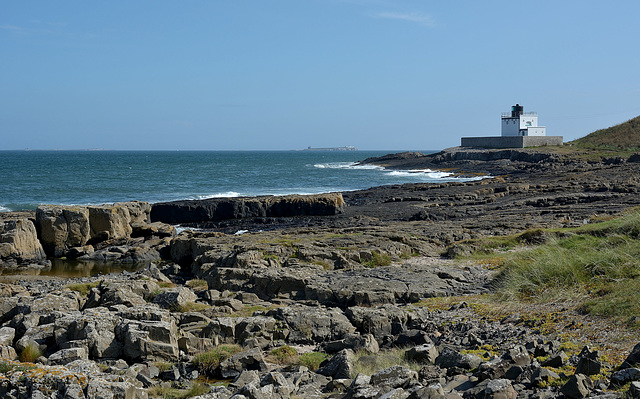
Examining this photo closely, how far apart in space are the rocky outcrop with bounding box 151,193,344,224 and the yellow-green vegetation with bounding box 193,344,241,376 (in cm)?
2766

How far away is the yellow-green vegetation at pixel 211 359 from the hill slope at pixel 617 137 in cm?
7198

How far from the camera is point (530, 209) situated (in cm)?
2998

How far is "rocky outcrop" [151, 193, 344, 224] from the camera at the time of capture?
36969 millimetres

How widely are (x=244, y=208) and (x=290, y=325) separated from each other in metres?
27.3

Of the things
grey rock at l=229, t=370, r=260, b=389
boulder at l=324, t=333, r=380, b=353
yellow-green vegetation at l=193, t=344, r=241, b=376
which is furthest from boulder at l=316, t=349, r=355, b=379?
yellow-green vegetation at l=193, t=344, r=241, b=376

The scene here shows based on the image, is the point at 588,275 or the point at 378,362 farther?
the point at 588,275

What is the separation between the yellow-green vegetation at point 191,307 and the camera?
38.7 feet

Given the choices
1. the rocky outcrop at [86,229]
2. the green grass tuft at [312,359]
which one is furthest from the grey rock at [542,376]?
the rocky outcrop at [86,229]

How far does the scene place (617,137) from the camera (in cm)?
7600

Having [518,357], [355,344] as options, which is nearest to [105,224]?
[355,344]

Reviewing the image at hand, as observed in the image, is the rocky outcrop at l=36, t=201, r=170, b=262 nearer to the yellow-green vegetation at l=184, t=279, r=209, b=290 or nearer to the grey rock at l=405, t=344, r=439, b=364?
the yellow-green vegetation at l=184, t=279, r=209, b=290

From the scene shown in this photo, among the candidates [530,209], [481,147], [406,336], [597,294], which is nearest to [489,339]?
[406,336]

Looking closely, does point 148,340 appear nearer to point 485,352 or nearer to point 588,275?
point 485,352

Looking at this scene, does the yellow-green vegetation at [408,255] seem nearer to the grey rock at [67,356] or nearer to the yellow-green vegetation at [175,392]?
the yellow-green vegetation at [175,392]
